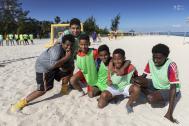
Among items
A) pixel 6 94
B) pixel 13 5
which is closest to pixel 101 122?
pixel 6 94

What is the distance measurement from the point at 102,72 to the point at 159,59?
128 cm

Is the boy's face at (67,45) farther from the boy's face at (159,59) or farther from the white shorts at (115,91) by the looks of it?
the boy's face at (159,59)

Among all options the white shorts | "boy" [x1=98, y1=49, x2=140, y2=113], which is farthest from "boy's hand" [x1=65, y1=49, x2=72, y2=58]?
the white shorts

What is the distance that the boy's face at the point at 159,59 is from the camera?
4.77 metres

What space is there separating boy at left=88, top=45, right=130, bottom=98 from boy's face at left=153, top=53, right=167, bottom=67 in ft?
1.78

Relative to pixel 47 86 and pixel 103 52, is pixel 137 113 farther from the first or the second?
pixel 47 86

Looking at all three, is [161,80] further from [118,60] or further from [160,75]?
[118,60]

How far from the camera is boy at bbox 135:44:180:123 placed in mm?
4688

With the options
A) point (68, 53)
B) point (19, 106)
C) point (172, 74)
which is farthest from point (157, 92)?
point (19, 106)

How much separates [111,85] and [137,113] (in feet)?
2.50

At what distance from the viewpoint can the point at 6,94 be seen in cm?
623

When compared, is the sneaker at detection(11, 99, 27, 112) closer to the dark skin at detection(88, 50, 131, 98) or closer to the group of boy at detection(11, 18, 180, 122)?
the group of boy at detection(11, 18, 180, 122)

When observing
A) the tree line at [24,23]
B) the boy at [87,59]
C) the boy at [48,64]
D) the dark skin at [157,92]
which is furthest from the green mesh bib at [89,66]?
the tree line at [24,23]

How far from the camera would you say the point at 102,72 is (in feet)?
18.3
